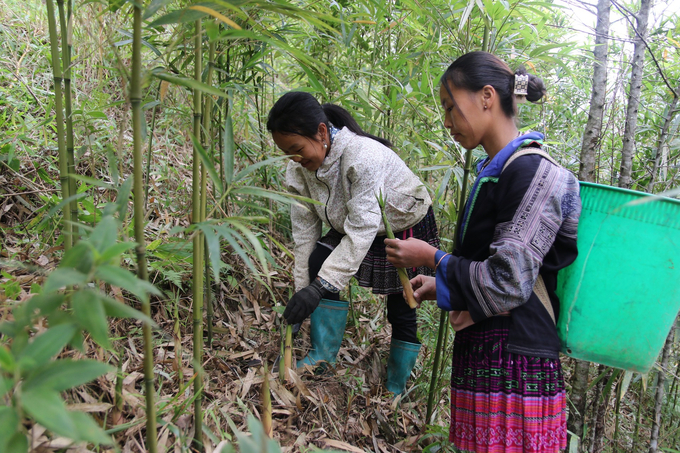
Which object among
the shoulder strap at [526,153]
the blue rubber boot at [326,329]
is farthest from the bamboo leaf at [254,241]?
the blue rubber boot at [326,329]

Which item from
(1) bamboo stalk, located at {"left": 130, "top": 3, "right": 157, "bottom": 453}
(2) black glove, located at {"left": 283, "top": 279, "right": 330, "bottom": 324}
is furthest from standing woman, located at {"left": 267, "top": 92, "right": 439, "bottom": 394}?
(1) bamboo stalk, located at {"left": 130, "top": 3, "right": 157, "bottom": 453}

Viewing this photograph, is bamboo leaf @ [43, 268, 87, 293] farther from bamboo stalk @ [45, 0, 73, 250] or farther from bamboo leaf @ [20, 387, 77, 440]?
bamboo stalk @ [45, 0, 73, 250]

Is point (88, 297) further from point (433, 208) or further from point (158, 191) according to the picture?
point (158, 191)

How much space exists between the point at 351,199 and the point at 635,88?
1.24 m

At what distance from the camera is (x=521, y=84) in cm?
127

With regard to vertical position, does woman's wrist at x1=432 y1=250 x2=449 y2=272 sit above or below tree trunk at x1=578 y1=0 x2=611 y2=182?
below

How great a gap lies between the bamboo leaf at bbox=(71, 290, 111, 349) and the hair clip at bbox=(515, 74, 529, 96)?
1.17 meters

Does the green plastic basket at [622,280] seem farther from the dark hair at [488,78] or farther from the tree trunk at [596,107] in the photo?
the tree trunk at [596,107]

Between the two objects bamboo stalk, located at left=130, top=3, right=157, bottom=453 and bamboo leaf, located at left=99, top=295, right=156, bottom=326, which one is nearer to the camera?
bamboo leaf, located at left=99, top=295, right=156, bottom=326

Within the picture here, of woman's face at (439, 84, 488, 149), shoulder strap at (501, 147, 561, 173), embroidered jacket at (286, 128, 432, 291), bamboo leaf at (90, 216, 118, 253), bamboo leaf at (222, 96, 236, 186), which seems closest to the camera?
bamboo leaf at (90, 216, 118, 253)

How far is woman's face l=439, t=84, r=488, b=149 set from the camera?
1283 mm

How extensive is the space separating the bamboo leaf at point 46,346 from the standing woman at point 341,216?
1.31 m

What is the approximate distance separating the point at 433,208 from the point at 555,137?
1.79 meters

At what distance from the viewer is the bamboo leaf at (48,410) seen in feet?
1.54
